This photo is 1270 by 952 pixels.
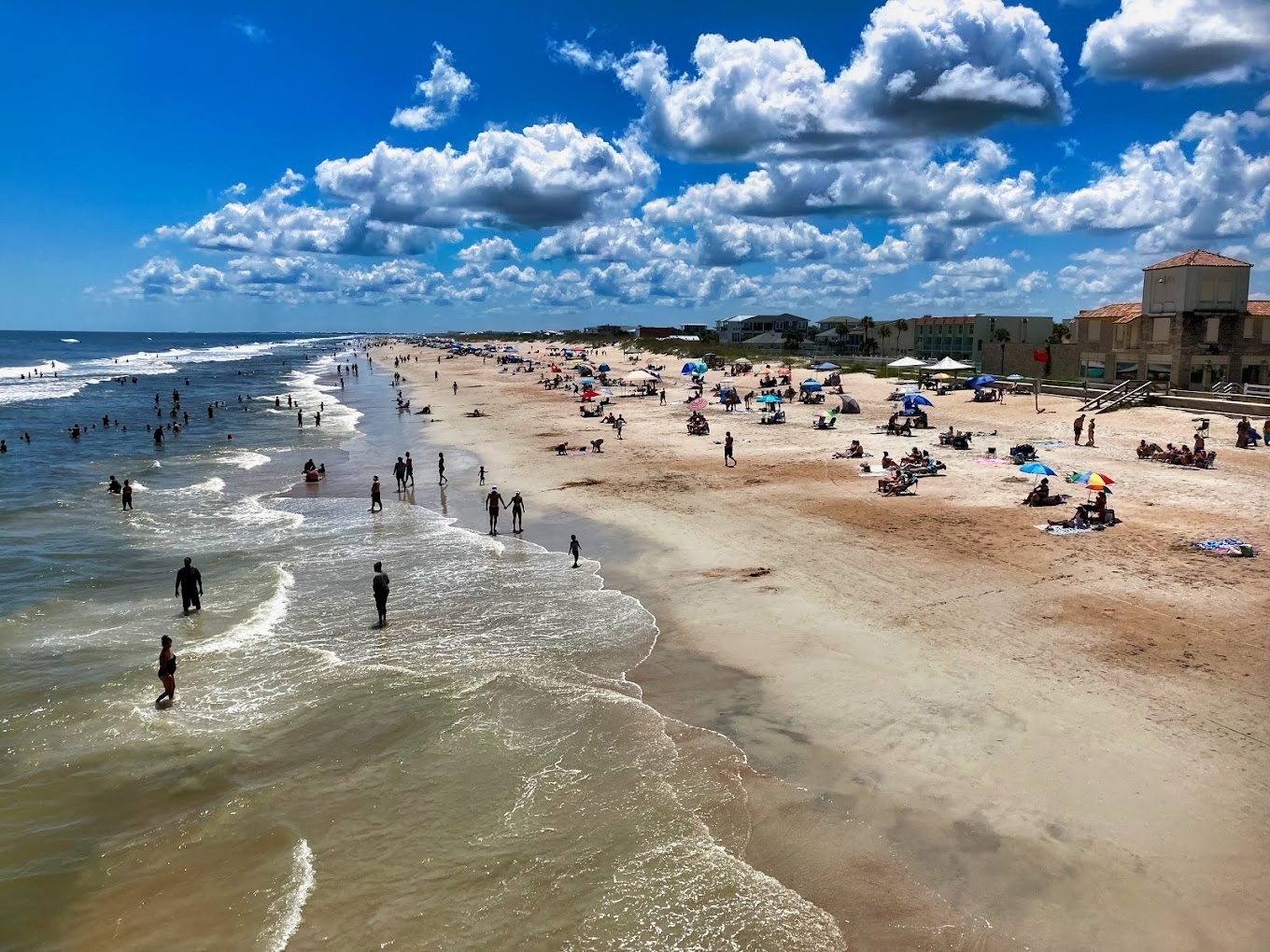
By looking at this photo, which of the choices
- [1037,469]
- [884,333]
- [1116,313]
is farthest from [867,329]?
[1037,469]

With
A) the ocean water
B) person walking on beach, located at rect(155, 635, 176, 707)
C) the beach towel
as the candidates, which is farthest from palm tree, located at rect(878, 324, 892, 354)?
person walking on beach, located at rect(155, 635, 176, 707)

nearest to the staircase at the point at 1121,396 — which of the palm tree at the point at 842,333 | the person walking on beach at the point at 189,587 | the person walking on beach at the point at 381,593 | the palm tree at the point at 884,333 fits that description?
the person walking on beach at the point at 381,593

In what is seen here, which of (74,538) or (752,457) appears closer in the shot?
(74,538)

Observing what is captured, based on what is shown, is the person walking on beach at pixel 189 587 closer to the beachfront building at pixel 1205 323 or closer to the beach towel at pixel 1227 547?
the beach towel at pixel 1227 547

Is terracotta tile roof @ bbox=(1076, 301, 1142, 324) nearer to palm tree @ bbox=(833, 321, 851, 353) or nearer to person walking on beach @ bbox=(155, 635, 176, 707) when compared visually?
person walking on beach @ bbox=(155, 635, 176, 707)

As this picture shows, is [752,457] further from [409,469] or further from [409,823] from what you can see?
[409,823]

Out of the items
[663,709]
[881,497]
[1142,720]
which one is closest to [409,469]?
[881,497]
